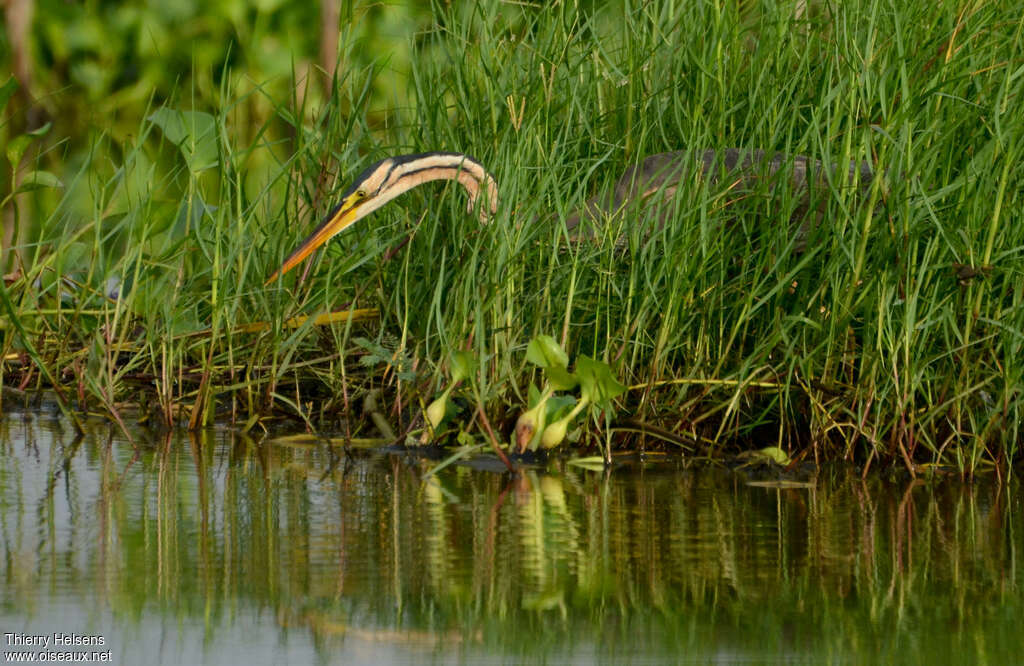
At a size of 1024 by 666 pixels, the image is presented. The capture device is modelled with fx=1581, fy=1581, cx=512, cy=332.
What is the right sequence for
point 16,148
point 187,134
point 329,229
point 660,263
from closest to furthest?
1. point 660,263
2. point 329,229
3. point 187,134
4. point 16,148

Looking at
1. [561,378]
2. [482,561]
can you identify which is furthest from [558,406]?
[482,561]

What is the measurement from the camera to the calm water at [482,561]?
2664mm

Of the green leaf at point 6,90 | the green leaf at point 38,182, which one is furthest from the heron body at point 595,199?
the green leaf at point 6,90

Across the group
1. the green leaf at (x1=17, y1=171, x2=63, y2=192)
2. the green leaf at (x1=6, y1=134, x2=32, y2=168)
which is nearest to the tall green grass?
the green leaf at (x1=17, y1=171, x2=63, y2=192)

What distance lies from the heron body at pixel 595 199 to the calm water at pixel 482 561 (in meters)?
0.75

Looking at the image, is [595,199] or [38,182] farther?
[38,182]

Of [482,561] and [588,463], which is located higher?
[588,463]

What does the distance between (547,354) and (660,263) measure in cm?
47

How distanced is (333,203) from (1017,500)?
2.33m

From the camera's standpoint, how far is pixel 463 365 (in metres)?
4.22

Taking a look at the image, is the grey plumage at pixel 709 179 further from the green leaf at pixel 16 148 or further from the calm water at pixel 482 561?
the green leaf at pixel 16 148

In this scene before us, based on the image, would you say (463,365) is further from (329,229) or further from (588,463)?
(329,229)

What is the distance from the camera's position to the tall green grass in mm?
4270

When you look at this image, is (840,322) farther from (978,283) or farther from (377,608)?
(377,608)
